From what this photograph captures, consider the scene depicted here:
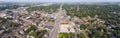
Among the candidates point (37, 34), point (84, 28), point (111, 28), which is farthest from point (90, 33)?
point (37, 34)

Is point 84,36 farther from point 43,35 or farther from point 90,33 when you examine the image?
point 43,35

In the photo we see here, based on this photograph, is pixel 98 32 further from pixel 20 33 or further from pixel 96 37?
pixel 20 33

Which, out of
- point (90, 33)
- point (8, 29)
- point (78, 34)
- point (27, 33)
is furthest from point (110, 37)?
point (8, 29)

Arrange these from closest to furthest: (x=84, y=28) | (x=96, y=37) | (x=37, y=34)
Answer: (x=96, y=37) < (x=37, y=34) < (x=84, y=28)

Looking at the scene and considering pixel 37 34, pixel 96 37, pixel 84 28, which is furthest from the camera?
pixel 84 28

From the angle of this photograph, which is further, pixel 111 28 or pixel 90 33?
pixel 111 28

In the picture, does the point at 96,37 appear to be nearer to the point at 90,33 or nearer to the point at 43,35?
the point at 90,33

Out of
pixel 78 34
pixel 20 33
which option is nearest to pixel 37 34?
pixel 20 33

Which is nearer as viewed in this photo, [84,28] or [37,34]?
[37,34]
